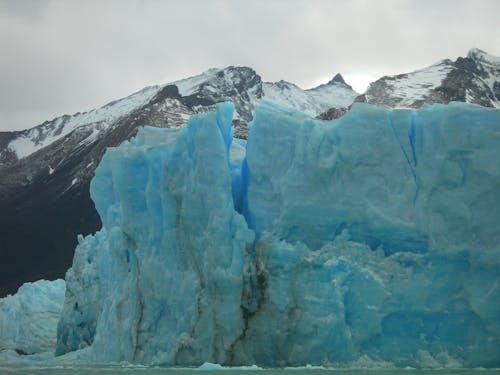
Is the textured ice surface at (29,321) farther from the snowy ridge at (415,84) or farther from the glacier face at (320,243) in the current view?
the snowy ridge at (415,84)

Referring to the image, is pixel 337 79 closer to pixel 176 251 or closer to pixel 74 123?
pixel 74 123

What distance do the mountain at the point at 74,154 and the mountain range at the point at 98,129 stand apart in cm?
13

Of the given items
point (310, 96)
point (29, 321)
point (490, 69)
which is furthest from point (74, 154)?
point (29, 321)

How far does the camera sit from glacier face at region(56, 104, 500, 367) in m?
15.6

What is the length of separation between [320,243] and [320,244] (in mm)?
27

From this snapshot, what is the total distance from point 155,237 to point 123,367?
3.42 metres

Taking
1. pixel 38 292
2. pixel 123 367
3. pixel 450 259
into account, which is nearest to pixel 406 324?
pixel 450 259

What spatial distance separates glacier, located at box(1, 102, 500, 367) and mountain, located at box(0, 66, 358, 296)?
52.1 meters

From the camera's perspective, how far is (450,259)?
51.4ft

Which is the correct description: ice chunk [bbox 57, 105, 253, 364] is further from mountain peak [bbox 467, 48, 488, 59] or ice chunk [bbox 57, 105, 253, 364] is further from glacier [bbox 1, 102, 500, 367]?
mountain peak [bbox 467, 48, 488, 59]

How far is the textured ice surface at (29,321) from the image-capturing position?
3391 centimetres

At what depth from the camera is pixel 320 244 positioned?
16.7 meters

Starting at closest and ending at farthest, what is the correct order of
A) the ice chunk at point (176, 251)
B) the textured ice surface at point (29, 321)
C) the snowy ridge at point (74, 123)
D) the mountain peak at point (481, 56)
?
1. the ice chunk at point (176, 251)
2. the textured ice surface at point (29, 321)
3. the mountain peak at point (481, 56)
4. the snowy ridge at point (74, 123)

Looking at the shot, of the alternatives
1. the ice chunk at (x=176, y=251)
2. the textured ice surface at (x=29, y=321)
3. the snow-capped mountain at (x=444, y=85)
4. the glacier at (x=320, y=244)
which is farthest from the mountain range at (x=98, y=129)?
the glacier at (x=320, y=244)
